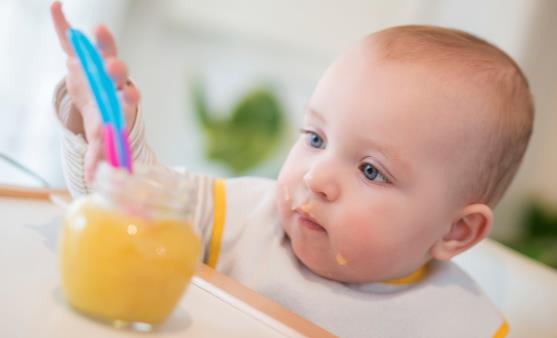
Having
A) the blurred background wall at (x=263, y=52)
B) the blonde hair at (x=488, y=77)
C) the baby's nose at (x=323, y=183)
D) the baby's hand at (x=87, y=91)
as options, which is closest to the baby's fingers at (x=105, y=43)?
the baby's hand at (x=87, y=91)

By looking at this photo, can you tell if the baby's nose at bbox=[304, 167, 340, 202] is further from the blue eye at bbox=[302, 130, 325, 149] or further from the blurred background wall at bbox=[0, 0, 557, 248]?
the blurred background wall at bbox=[0, 0, 557, 248]

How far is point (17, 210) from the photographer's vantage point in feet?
2.62

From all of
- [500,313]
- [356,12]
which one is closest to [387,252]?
[500,313]

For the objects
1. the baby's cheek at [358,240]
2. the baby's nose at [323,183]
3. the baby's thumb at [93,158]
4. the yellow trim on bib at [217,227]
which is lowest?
the yellow trim on bib at [217,227]

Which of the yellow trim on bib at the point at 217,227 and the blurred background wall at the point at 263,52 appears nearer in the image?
the yellow trim on bib at the point at 217,227

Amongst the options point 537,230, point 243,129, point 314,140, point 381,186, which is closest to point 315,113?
point 314,140

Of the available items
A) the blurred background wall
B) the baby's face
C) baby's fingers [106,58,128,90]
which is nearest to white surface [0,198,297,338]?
baby's fingers [106,58,128,90]

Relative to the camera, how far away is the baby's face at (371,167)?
3.10 feet

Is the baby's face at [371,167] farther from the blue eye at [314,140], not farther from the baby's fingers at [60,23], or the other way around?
the baby's fingers at [60,23]

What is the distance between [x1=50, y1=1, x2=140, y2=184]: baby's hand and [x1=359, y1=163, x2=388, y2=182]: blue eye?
1.04 ft

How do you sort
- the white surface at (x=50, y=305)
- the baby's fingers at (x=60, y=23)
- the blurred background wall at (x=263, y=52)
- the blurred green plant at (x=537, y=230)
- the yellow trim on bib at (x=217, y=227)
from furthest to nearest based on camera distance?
the blurred green plant at (x=537, y=230), the blurred background wall at (x=263, y=52), the yellow trim on bib at (x=217, y=227), the baby's fingers at (x=60, y=23), the white surface at (x=50, y=305)

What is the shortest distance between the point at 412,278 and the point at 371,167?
255 millimetres

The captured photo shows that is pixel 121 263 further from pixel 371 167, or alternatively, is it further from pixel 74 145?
pixel 371 167

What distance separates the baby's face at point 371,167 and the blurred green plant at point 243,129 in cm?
213
